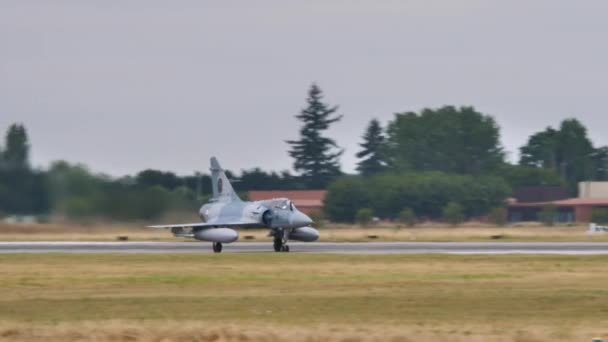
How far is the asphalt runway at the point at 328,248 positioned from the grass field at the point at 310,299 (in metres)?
5.48

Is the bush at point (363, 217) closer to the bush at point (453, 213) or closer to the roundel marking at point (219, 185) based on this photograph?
the bush at point (453, 213)

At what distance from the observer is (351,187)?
104000 millimetres

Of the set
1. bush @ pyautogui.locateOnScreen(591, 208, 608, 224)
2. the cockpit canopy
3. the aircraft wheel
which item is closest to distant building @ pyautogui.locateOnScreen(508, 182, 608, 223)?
bush @ pyautogui.locateOnScreen(591, 208, 608, 224)

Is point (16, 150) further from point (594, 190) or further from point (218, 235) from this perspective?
point (594, 190)

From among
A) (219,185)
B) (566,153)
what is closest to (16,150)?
(219,185)

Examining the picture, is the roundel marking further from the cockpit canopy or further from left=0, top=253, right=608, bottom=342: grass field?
left=0, top=253, right=608, bottom=342: grass field

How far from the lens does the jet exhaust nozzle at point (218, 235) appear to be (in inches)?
1951

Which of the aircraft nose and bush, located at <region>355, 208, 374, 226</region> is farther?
bush, located at <region>355, 208, 374, 226</region>

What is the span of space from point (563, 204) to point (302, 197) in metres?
23.8

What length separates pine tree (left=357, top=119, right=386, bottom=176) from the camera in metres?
148

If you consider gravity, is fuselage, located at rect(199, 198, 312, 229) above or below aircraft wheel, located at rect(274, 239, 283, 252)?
above

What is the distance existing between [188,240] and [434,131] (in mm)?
77874

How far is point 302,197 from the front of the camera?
115 metres

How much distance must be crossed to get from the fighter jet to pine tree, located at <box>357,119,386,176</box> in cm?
9214
